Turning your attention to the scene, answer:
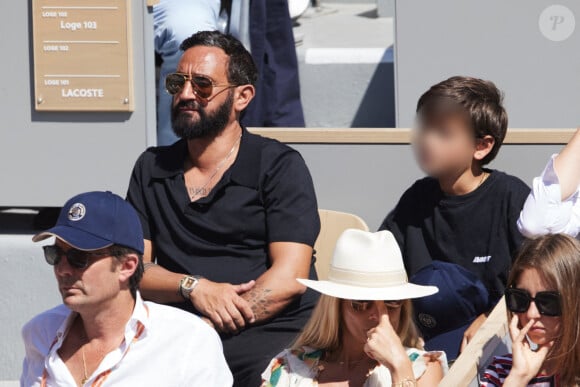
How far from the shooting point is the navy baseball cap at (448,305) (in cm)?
406

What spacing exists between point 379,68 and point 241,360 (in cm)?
270

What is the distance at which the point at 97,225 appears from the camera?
340 cm

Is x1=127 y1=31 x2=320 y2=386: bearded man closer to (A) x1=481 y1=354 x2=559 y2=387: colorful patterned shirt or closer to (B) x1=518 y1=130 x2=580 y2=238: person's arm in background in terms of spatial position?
(B) x1=518 y1=130 x2=580 y2=238: person's arm in background

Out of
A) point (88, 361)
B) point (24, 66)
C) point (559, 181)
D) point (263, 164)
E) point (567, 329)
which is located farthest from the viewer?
point (24, 66)

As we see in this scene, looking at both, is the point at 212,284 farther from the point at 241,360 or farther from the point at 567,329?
the point at 567,329

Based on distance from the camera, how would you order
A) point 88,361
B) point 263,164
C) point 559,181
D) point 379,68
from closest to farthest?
point 88,361 < point 559,181 < point 263,164 < point 379,68

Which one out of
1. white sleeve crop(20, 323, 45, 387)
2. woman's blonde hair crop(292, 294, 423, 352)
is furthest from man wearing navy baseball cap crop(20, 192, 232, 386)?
woman's blonde hair crop(292, 294, 423, 352)

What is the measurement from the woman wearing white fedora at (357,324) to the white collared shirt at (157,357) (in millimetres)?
322

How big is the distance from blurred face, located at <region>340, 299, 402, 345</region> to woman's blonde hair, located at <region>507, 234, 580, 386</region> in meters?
0.49

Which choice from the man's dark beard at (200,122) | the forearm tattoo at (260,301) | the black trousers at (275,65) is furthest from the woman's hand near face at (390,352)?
the black trousers at (275,65)

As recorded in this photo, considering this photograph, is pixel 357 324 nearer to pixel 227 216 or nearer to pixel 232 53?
pixel 227 216

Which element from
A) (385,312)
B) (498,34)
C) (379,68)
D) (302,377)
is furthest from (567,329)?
(379,68)

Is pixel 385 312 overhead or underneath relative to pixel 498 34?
underneath

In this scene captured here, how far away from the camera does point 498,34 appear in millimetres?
5844
